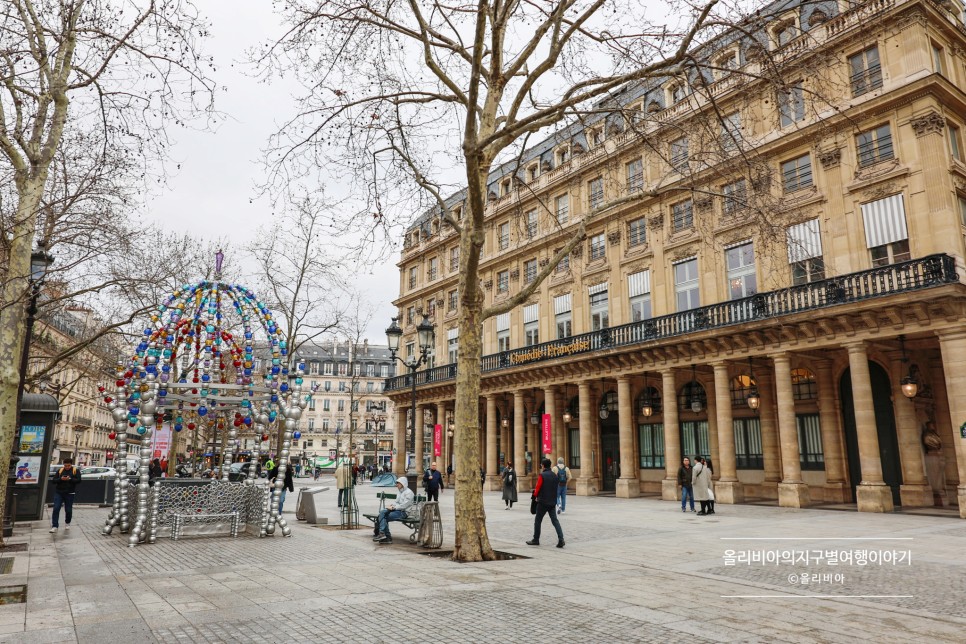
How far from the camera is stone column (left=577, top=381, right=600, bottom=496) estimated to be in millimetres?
28469

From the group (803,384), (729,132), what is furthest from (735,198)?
(803,384)

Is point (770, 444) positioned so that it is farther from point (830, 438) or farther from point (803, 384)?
point (803, 384)

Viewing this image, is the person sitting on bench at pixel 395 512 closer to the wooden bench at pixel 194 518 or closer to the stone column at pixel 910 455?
the wooden bench at pixel 194 518

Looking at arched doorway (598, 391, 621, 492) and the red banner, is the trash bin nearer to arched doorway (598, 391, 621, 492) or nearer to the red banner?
the red banner

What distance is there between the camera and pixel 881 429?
69.7 feet

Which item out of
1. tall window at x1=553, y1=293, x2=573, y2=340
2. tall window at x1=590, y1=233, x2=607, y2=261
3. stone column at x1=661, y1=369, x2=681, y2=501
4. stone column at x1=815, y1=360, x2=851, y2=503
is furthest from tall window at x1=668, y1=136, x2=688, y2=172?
tall window at x1=553, y1=293, x2=573, y2=340

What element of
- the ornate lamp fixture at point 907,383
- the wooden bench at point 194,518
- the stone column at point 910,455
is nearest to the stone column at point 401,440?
the wooden bench at point 194,518

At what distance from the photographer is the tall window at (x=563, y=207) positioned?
3312 centimetres

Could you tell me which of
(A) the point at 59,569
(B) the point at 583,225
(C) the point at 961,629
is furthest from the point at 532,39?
(A) the point at 59,569

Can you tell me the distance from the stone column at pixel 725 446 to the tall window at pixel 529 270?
13.8 m

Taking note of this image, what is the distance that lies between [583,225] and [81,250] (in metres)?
13.1

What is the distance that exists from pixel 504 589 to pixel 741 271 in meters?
19.9

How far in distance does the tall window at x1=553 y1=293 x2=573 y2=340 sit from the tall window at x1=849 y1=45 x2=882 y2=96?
15649mm

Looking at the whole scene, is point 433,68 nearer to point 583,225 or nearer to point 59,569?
point 583,225
